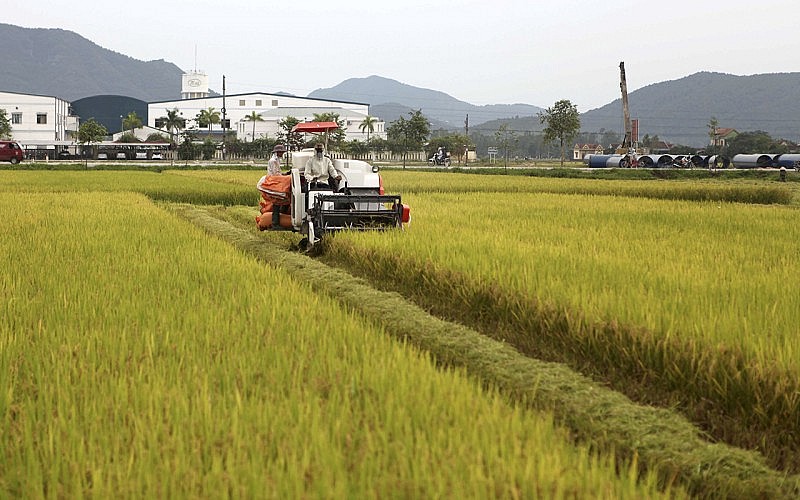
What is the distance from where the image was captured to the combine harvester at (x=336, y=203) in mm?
9461

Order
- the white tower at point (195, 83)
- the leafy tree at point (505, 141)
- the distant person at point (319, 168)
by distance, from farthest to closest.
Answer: the white tower at point (195, 83) < the leafy tree at point (505, 141) < the distant person at point (319, 168)

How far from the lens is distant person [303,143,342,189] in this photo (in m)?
9.83

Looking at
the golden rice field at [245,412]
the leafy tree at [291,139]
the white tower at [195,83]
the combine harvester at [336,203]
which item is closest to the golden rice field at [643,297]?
the combine harvester at [336,203]

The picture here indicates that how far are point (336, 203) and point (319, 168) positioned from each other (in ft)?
1.68

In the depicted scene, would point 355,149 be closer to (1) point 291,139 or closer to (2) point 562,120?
(1) point 291,139

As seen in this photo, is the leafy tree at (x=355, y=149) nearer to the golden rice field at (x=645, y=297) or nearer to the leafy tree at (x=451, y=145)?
the leafy tree at (x=451, y=145)

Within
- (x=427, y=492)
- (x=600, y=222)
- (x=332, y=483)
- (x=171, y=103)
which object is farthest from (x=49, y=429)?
(x=171, y=103)

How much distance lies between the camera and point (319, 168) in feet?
32.4

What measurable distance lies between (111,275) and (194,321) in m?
2.02

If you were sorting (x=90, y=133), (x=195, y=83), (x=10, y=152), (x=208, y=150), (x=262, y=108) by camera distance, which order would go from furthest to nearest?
(x=195, y=83) < (x=262, y=108) < (x=208, y=150) < (x=90, y=133) < (x=10, y=152)

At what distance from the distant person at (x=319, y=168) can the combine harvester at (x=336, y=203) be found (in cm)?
13

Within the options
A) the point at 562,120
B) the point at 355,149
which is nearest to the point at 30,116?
the point at 355,149

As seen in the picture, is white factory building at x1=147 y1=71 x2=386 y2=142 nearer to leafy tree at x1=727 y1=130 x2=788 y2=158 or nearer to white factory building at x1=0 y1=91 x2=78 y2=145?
white factory building at x1=0 y1=91 x2=78 y2=145

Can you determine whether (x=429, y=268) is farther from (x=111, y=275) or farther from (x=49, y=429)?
(x=49, y=429)
